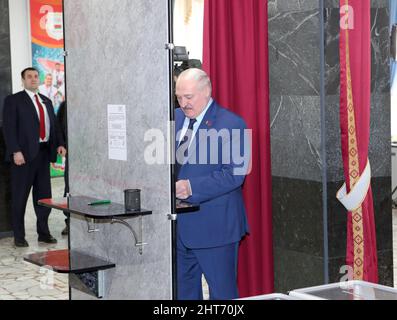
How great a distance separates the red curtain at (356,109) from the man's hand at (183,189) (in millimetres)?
840

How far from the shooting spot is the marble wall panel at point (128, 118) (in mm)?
3354

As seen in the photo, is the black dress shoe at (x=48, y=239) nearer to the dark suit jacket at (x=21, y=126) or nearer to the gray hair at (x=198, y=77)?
the dark suit jacket at (x=21, y=126)

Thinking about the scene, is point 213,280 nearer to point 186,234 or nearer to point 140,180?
point 186,234

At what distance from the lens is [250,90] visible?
4.22 metres

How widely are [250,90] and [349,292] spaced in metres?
1.90

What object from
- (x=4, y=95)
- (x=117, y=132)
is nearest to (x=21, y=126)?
(x=4, y=95)

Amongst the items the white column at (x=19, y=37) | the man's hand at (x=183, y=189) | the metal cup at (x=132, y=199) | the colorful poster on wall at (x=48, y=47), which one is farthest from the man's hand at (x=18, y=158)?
the colorful poster on wall at (x=48, y=47)

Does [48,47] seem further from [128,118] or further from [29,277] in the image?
[128,118]

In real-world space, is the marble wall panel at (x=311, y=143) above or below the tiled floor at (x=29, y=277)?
above

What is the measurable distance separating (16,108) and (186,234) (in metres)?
3.68

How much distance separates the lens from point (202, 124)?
3766 mm

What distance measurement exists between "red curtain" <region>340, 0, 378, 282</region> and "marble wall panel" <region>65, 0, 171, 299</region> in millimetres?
1047
